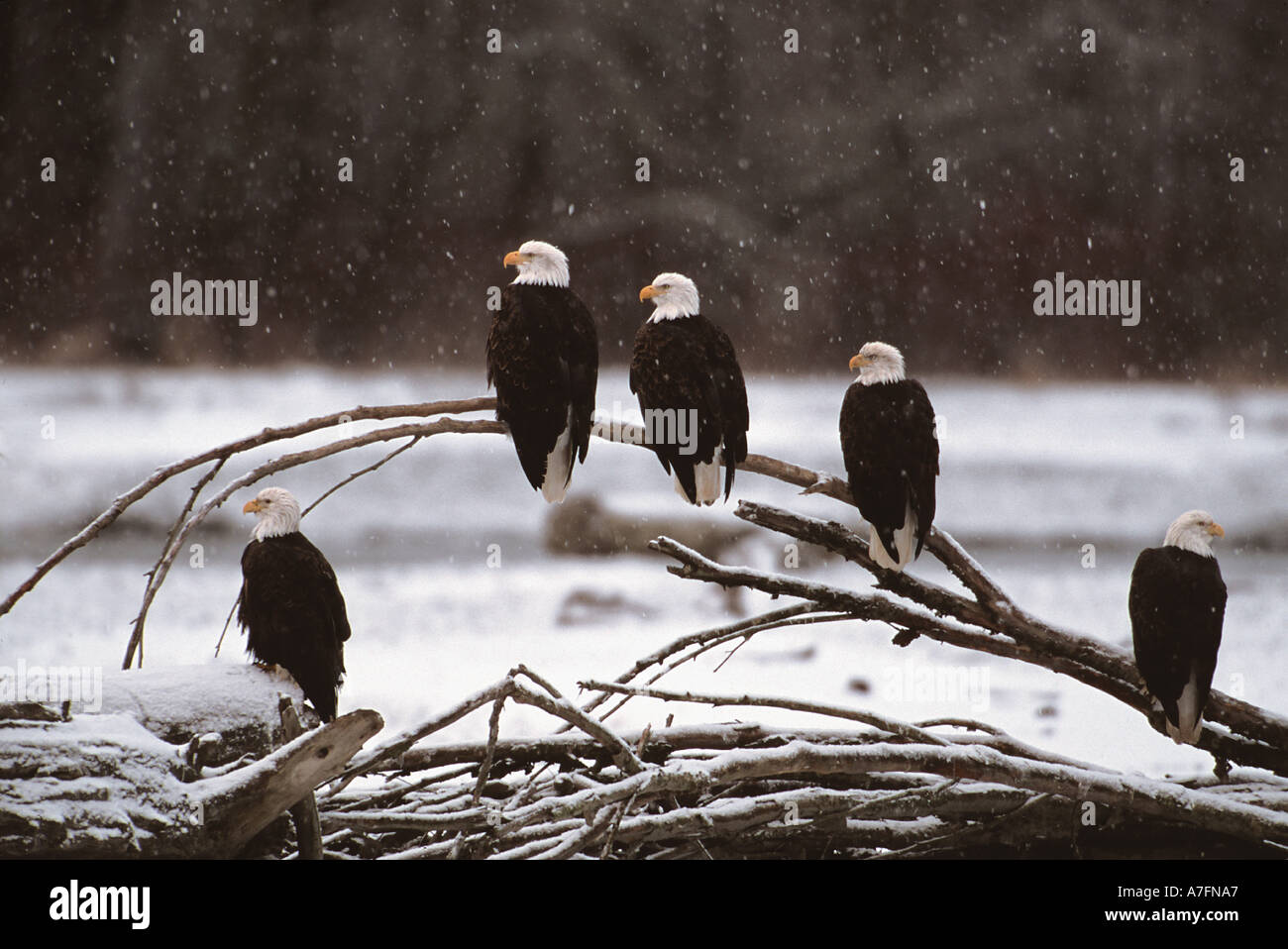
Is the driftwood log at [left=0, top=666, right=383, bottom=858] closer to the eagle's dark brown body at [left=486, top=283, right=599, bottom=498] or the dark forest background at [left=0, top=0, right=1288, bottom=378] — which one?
the eagle's dark brown body at [left=486, top=283, right=599, bottom=498]

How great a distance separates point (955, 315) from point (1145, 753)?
1.05 m

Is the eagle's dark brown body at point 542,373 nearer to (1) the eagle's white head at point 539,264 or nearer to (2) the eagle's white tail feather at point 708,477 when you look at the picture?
(1) the eagle's white head at point 539,264

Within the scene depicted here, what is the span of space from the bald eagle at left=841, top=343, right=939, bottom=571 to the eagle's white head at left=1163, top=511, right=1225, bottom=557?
474mm

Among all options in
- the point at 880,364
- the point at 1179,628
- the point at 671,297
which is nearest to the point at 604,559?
the point at 671,297

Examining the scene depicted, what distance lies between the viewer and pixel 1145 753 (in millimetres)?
2439

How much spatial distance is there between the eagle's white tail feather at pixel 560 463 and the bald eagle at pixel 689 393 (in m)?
0.17

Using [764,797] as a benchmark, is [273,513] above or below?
above

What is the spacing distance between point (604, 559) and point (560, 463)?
489 millimetres

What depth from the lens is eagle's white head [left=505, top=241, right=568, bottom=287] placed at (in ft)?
7.39

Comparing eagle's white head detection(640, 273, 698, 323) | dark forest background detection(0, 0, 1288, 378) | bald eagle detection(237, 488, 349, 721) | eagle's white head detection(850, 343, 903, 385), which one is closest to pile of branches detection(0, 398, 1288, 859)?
bald eagle detection(237, 488, 349, 721)

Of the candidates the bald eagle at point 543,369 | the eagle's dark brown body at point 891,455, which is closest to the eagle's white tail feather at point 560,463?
the bald eagle at point 543,369

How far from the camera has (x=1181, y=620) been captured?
7.01ft

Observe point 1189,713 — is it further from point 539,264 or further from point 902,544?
point 539,264

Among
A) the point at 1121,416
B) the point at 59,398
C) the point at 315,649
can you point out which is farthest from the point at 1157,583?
the point at 59,398
